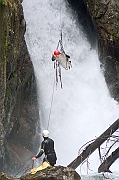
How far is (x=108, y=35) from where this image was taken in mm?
18750

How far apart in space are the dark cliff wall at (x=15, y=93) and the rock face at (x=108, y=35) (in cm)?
429

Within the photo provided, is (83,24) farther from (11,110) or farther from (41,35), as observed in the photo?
(11,110)

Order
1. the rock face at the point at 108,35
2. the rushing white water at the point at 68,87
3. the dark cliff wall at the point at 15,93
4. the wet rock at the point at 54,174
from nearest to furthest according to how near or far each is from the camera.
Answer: the wet rock at the point at 54,174 < the dark cliff wall at the point at 15,93 < the rushing white water at the point at 68,87 < the rock face at the point at 108,35

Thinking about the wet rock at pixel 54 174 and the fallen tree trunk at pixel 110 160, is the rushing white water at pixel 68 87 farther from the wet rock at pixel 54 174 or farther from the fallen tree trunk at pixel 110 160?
the wet rock at pixel 54 174

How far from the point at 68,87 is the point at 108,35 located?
3.41 m

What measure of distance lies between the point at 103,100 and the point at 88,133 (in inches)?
87.5

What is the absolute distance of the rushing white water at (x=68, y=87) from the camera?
17359mm

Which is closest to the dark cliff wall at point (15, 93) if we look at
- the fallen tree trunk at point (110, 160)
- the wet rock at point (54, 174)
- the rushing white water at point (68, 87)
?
the rushing white water at point (68, 87)

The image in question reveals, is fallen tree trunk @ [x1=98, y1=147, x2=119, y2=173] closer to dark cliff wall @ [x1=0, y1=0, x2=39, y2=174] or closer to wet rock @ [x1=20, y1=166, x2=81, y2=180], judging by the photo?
wet rock @ [x1=20, y1=166, x2=81, y2=180]

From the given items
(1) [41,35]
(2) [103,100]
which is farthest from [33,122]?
(1) [41,35]

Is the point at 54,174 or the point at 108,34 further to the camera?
the point at 108,34

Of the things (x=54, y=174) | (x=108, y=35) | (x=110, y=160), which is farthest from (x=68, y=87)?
(x=54, y=174)

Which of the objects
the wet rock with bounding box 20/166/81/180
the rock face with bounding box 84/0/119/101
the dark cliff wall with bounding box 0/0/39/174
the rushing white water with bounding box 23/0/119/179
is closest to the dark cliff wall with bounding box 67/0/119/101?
the rock face with bounding box 84/0/119/101

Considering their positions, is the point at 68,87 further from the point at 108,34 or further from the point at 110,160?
→ the point at 110,160
